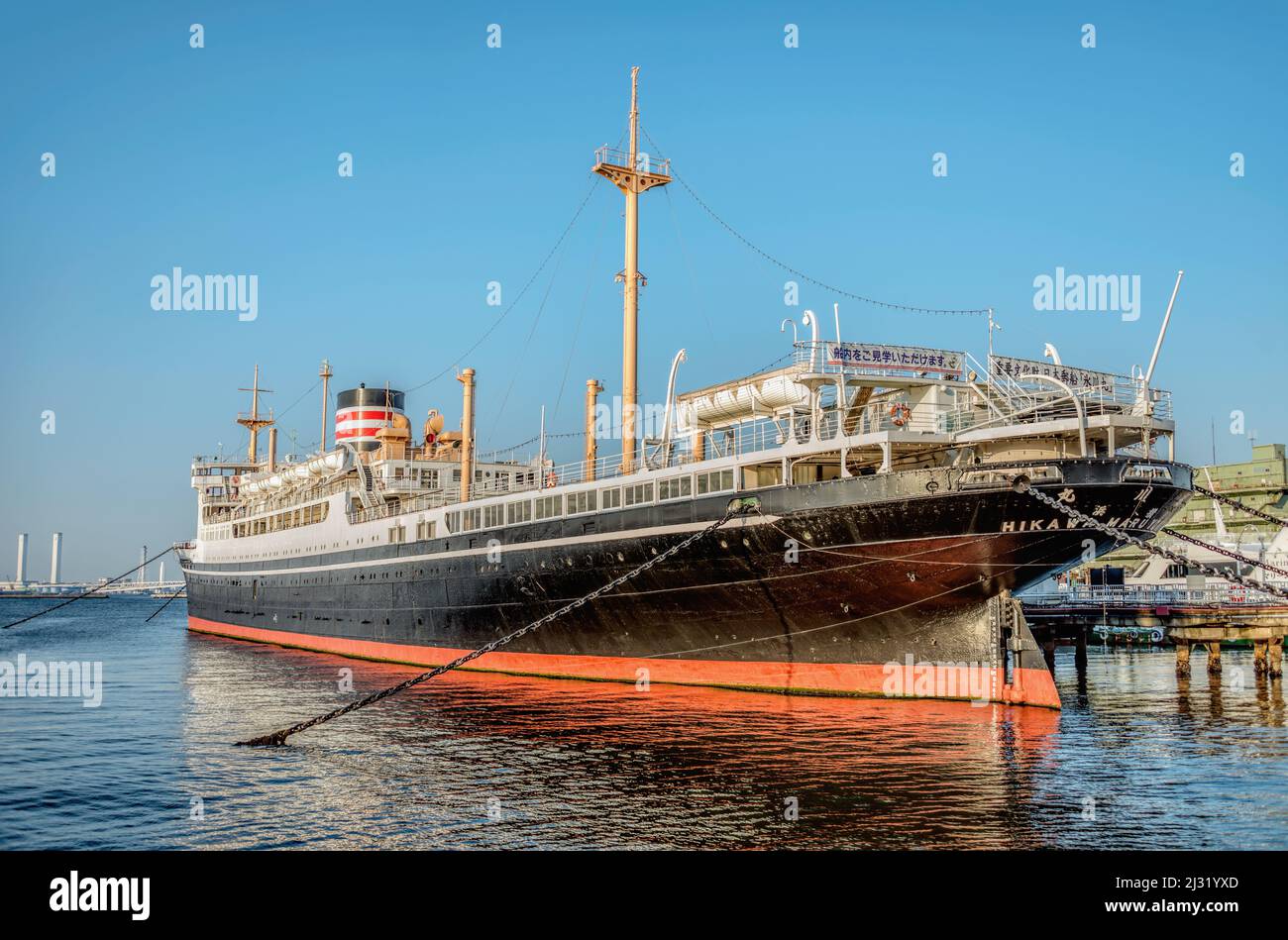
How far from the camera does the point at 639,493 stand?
32.0 metres

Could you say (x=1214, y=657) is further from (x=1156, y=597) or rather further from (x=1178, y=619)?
(x=1156, y=597)

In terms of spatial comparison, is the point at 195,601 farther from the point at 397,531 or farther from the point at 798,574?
the point at 798,574

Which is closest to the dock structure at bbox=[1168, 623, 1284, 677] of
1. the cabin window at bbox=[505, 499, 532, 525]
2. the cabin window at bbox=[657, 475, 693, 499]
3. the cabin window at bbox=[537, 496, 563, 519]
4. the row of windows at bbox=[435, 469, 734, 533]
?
the row of windows at bbox=[435, 469, 734, 533]

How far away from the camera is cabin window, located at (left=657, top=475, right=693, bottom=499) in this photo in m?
30.7

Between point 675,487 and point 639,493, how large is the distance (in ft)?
4.79

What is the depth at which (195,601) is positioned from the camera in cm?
8044

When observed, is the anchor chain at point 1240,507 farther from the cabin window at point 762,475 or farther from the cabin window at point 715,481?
the cabin window at point 715,481

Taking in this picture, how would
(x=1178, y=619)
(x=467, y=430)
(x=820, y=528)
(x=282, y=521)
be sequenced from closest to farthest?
(x=820, y=528), (x=1178, y=619), (x=467, y=430), (x=282, y=521)

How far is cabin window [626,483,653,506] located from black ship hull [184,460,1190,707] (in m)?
0.40

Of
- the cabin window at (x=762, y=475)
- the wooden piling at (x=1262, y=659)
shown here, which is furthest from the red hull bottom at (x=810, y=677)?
the wooden piling at (x=1262, y=659)

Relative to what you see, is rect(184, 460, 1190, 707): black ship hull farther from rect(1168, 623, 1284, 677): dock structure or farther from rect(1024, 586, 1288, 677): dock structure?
rect(1168, 623, 1284, 677): dock structure

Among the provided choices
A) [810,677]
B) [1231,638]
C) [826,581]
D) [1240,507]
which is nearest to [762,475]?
[826,581]
